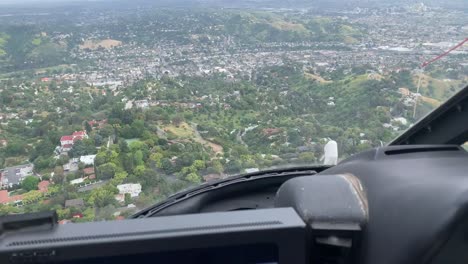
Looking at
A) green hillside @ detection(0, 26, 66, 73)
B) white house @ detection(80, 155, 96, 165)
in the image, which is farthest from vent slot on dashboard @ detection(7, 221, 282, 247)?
green hillside @ detection(0, 26, 66, 73)

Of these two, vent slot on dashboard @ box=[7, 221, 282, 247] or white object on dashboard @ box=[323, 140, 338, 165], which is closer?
vent slot on dashboard @ box=[7, 221, 282, 247]

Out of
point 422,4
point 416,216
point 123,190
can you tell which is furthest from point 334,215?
point 422,4

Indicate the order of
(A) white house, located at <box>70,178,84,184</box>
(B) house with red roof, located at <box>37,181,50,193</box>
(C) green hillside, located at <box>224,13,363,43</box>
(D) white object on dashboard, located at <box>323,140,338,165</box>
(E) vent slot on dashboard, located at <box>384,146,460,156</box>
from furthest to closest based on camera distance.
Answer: (C) green hillside, located at <box>224,13,363,43</box>, (A) white house, located at <box>70,178,84,184</box>, (B) house with red roof, located at <box>37,181,50,193</box>, (D) white object on dashboard, located at <box>323,140,338,165</box>, (E) vent slot on dashboard, located at <box>384,146,460,156</box>

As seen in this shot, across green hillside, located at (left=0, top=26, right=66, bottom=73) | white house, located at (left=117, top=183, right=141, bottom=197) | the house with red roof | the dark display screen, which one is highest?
the dark display screen

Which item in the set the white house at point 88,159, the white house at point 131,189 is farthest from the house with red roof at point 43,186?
the white house at point 131,189

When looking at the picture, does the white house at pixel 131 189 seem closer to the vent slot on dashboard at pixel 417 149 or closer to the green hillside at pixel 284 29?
the vent slot on dashboard at pixel 417 149

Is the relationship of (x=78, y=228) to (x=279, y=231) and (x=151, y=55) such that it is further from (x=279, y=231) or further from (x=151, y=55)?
(x=151, y=55)

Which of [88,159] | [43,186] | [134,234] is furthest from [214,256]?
[88,159]

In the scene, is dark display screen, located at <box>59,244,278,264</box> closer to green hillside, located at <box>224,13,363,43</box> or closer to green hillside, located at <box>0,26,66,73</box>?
green hillside, located at <box>224,13,363,43</box>
